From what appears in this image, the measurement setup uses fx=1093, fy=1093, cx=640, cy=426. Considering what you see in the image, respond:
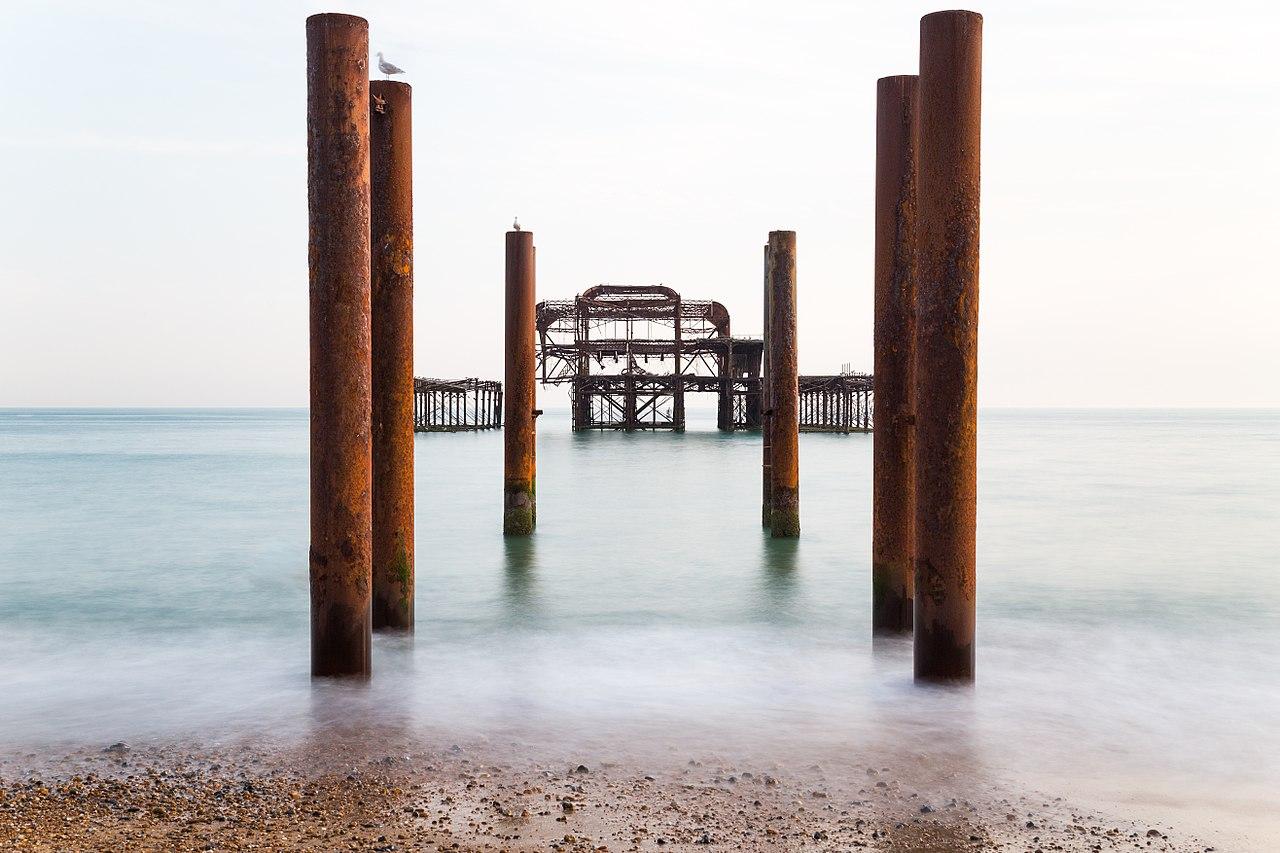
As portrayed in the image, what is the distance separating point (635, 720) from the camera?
5941 millimetres

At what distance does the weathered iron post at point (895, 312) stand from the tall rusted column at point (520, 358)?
216 inches

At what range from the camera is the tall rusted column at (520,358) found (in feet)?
38.6

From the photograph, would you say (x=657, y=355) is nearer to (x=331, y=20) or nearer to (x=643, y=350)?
(x=643, y=350)

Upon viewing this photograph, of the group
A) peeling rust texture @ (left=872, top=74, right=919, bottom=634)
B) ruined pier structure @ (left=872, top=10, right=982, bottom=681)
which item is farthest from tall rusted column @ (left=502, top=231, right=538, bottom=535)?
ruined pier structure @ (left=872, top=10, right=982, bottom=681)

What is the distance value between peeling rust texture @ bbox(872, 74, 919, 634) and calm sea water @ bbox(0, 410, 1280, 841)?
3.42 ft

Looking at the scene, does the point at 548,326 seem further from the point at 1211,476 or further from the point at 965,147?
the point at 965,147

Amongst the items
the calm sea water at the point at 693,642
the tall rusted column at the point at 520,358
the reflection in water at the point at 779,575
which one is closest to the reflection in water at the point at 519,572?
the calm sea water at the point at 693,642

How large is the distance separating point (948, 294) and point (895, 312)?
5.08 feet

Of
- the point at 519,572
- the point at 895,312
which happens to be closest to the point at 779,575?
the point at 519,572

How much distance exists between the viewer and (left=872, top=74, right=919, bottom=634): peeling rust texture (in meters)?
6.89

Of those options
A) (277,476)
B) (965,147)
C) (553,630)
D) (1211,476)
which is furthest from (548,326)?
(965,147)

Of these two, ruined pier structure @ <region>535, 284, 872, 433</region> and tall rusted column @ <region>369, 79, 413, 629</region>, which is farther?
ruined pier structure @ <region>535, 284, 872, 433</region>

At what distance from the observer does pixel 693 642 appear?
8.38 meters

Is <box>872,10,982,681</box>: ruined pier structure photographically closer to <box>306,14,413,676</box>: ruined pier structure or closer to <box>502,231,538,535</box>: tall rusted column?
<box>306,14,413,676</box>: ruined pier structure
